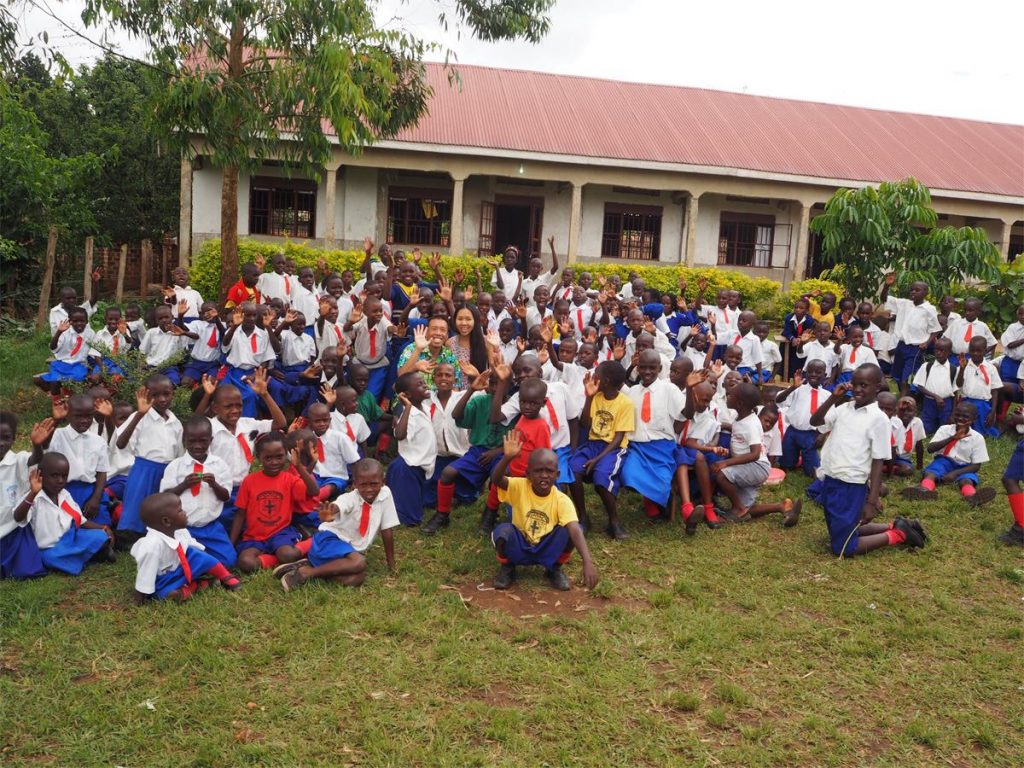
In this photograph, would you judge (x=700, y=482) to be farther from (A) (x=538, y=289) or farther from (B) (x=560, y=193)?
(B) (x=560, y=193)

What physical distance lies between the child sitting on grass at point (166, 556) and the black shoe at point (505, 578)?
5.51 feet

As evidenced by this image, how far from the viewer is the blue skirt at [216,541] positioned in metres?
5.09

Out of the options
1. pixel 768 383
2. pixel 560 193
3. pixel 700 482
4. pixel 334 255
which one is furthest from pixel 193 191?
pixel 700 482

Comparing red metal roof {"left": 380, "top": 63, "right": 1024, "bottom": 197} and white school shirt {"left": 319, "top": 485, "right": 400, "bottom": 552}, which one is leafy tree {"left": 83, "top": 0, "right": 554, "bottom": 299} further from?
red metal roof {"left": 380, "top": 63, "right": 1024, "bottom": 197}

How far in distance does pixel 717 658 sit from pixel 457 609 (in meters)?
1.44

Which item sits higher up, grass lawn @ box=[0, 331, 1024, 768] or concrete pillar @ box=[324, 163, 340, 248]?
concrete pillar @ box=[324, 163, 340, 248]

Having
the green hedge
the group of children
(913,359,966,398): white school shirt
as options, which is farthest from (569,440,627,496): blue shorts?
the green hedge

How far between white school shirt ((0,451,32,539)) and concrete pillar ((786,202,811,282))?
Result: 1540 cm

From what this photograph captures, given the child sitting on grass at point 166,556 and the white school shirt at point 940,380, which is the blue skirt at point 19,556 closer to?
the child sitting on grass at point 166,556

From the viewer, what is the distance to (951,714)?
12.7 ft

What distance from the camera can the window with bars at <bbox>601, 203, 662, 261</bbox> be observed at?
18.1 meters

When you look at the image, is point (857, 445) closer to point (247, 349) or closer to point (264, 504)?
point (264, 504)

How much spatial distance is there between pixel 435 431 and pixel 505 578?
1.66 m

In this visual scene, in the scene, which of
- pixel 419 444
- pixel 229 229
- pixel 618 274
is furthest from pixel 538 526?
pixel 618 274
